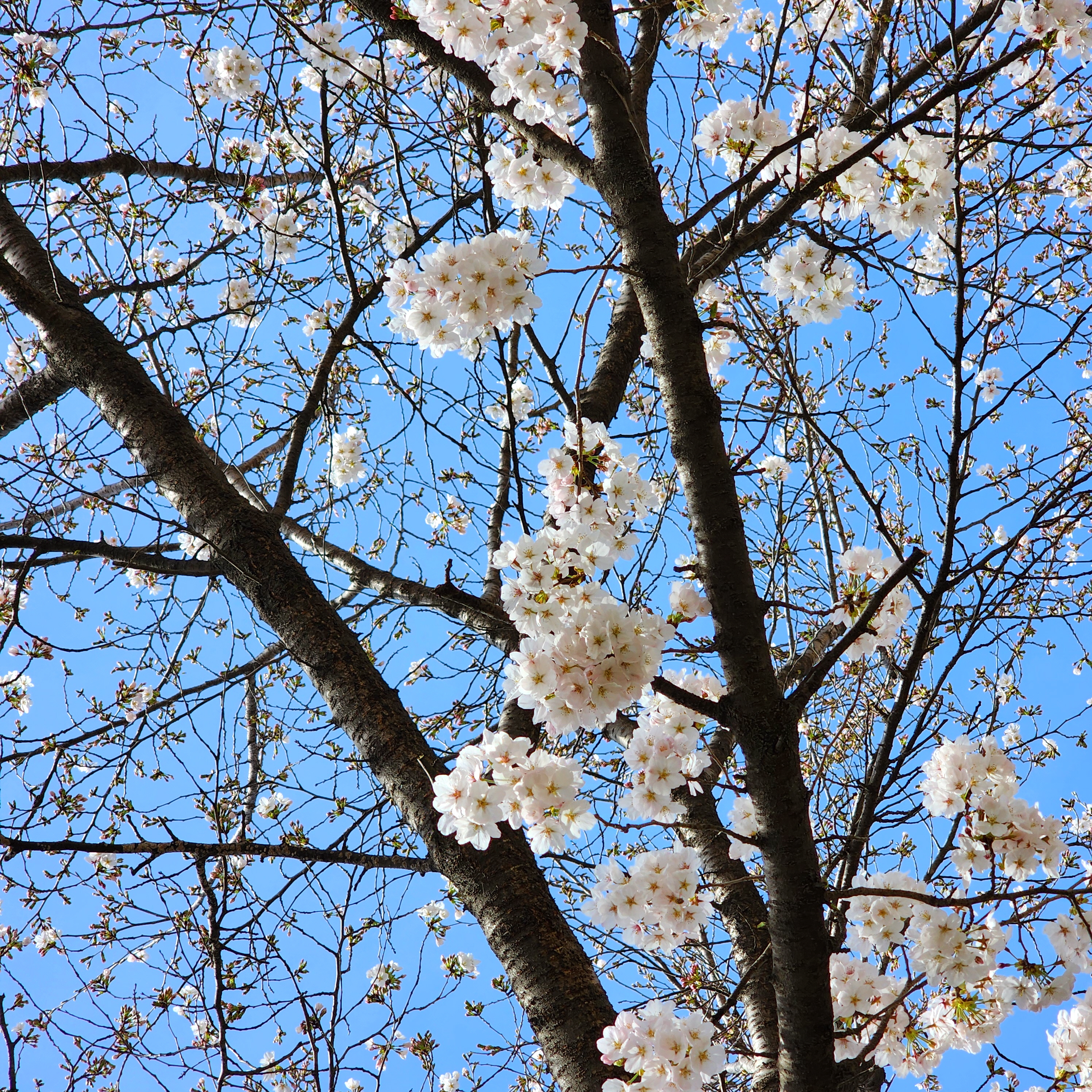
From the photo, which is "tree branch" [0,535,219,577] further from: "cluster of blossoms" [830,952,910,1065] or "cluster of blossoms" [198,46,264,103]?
"cluster of blossoms" [198,46,264,103]

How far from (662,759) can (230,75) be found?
147 inches

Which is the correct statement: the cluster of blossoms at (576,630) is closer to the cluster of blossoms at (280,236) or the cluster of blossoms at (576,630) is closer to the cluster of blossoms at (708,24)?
the cluster of blossoms at (708,24)

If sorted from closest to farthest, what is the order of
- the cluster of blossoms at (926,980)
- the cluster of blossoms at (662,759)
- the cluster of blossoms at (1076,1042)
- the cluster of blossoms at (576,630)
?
the cluster of blossoms at (576,630) < the cluster of blossoms at (926,980) < the cluster of blossoms at (662,759) < the cluster of blossoms at (1076,1042)

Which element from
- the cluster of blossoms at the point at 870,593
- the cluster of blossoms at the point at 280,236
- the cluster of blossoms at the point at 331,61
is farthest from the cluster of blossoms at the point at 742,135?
the cluster of blossoms at the point at 280,236

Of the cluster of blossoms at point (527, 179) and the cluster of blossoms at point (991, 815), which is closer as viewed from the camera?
the cluster of blossoms at point (991, 815)

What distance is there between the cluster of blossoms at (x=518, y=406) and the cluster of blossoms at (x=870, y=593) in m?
1.64

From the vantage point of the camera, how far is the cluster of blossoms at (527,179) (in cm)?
224

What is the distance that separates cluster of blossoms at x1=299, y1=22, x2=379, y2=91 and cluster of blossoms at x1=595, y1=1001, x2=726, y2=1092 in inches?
109

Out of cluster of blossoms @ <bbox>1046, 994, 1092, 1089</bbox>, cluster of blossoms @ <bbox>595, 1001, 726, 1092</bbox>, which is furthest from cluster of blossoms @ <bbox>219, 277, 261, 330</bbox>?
cluster of blossoms @ <bbox>1046, 994, 1092, 1089</bbox>

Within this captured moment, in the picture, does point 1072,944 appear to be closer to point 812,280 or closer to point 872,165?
point 812,280

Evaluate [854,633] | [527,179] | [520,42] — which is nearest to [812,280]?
[527,179]

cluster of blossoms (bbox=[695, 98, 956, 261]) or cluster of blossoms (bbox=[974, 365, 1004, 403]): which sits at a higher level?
cluster of blossoms (bbox=[974, 365, 1004, 403])

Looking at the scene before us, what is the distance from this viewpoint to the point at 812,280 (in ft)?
7.58

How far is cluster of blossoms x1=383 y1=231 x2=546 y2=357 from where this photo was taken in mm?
1761
